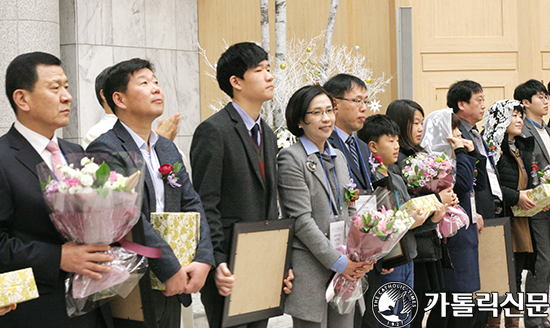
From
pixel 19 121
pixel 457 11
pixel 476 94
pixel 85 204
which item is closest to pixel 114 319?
pixel 85 204

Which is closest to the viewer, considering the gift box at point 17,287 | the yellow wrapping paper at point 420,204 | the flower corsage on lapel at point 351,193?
the gift box at point 17,287

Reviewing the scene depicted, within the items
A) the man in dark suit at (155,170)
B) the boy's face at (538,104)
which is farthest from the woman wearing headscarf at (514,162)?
the man in dark suit at (155,170)

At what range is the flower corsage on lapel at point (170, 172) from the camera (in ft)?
7.43

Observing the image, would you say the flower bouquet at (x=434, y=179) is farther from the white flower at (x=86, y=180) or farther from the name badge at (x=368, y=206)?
the white flower at (x=86, y=180)

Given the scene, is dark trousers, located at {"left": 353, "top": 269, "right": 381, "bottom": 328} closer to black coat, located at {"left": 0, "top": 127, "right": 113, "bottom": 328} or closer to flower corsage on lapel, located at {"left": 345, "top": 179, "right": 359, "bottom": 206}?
flower corsage on lapel, located at {"left": 345, "top": 179, "right": 359, "bottom": 206}

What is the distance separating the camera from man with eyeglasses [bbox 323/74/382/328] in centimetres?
300

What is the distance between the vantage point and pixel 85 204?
183 cm

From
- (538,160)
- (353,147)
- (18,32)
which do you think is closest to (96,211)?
Answer: (353,147)

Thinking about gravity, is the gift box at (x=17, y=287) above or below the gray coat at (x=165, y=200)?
below

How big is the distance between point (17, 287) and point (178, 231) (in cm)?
59

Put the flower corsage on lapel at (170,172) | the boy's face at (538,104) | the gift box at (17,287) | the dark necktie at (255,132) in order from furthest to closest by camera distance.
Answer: the boy's face at (538,104)
the dark necktie at (255,132)
the flower corsage on lapel at (170,172)
the gift box at (17,287)

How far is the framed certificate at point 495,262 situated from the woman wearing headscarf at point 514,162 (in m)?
0.47

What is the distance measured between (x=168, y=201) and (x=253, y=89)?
0.63 metres

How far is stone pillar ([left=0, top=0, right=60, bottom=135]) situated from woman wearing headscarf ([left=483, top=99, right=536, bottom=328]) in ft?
13.5
